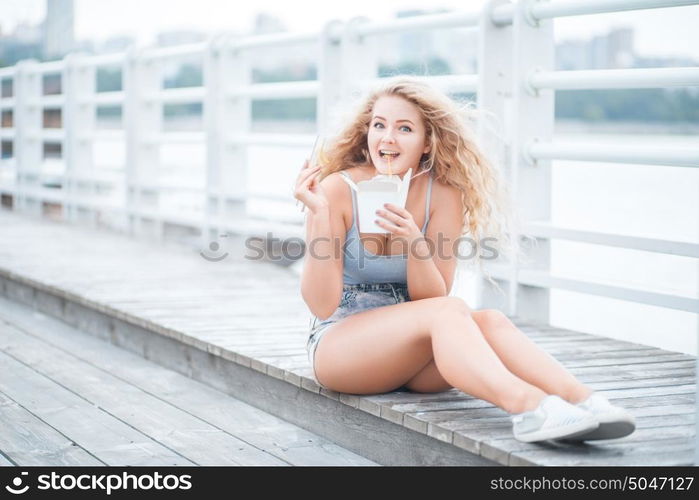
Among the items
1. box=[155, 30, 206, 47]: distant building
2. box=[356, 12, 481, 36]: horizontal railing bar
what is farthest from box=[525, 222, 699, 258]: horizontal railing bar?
box=[155, 30, 206, 47]: distant building

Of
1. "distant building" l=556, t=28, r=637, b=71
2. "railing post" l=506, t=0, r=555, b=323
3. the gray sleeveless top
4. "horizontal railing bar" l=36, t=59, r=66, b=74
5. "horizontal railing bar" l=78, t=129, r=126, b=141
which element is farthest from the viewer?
"horizontal railing bar" l=36, t=59, r=66, b=74

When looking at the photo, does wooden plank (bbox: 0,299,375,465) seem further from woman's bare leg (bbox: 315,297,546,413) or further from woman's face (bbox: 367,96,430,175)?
woman's face (bbox: 367,96,430,175)

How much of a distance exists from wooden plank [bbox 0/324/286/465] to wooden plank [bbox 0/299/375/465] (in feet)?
0.14

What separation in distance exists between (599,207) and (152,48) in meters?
2.98

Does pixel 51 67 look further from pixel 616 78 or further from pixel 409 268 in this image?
pixel 409 268

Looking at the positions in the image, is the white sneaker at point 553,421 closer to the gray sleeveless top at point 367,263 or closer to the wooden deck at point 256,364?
the wooden deck at point 256,364

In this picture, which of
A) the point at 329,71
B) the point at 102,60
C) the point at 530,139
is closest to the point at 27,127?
the point at 102,60

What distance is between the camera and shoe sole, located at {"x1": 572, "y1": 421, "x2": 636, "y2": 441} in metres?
1.98

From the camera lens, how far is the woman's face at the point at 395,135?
8.03ft

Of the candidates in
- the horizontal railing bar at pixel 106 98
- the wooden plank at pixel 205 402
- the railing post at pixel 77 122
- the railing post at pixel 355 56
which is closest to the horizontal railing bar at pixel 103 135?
the railing post at pixel 77 122

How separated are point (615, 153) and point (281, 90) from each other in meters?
2.33

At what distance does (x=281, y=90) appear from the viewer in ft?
17.1

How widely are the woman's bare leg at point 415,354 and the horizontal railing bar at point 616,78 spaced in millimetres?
1215
